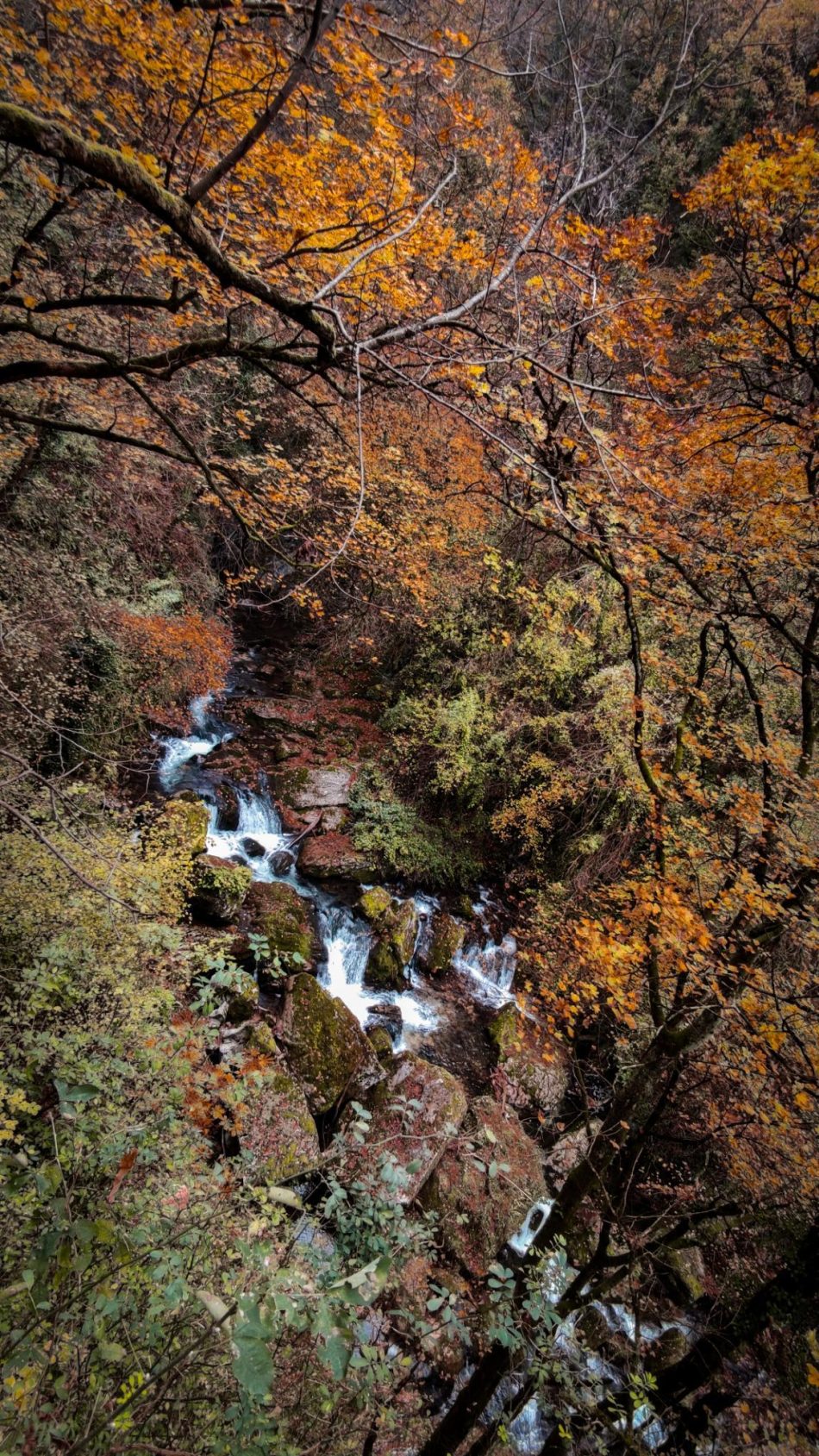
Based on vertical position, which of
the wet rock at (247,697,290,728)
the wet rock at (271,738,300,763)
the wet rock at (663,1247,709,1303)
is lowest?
the wet rock at (663,1247,709,1303)

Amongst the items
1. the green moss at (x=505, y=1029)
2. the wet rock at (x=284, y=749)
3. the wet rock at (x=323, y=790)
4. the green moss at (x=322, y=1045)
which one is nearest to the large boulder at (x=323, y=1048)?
the green moss at (x=322, y=1045)

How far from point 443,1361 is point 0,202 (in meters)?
13.5

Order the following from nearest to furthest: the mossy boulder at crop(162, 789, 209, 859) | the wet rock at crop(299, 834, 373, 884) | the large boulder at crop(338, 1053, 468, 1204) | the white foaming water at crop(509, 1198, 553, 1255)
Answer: the large boulder at crop(338, 1053, 468, 1204) < the white foaming water at crop(509, 1198, 553, 1255) < the mossy boulder at crop(162, 789, 209, 859) < the wet rock at crop(299, 834, 373, 884)

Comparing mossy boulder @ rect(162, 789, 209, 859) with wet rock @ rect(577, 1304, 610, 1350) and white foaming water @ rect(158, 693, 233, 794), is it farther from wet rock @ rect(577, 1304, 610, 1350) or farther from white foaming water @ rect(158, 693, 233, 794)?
wet rock @ rect(577, 1304, 610, 1350)

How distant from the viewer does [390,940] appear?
8.96 meters

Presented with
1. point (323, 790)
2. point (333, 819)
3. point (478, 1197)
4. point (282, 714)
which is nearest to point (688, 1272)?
point (478, 1197)

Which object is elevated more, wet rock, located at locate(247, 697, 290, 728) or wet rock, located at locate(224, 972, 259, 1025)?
wet rock, located at locate(247, 697, 290, 728)

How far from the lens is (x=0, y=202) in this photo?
269 inches

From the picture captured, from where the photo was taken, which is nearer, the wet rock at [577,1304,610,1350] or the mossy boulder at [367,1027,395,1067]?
the wet rock at [577,1304,610,1350]

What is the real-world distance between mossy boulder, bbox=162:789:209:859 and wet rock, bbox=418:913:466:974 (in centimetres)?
406

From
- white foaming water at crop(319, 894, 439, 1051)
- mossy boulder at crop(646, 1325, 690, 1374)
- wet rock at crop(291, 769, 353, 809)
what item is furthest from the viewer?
wet rock at crop(291, 769, 353, 809)

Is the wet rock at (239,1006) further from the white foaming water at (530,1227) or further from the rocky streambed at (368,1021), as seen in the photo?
the white foaming water at (530,1227)

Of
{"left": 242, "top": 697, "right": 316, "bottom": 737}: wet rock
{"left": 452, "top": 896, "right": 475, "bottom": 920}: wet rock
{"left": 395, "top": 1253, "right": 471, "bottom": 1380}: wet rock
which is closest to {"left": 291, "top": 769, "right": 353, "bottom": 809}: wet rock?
{"left": 242, "top": 697, "right": 316, "bottom": 737}: wet rock

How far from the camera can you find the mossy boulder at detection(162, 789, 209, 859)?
288 inches
